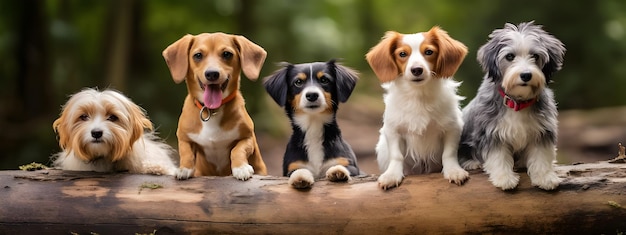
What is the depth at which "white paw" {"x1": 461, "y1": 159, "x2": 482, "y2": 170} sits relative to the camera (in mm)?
4551

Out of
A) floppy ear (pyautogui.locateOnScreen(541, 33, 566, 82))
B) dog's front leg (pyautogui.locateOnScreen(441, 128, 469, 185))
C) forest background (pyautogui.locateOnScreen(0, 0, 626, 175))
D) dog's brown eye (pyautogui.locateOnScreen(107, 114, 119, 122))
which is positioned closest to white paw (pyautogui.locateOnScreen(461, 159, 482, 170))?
dog's front leg (pyautogui.locateOnScreen(441, 128, 469, 185))

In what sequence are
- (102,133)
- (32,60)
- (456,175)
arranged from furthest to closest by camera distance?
(32,60) → (102,133) → (456,175)

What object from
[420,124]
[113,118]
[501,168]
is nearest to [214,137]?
[113,118]

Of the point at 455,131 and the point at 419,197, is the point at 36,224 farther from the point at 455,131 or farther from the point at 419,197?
the point at 455,131

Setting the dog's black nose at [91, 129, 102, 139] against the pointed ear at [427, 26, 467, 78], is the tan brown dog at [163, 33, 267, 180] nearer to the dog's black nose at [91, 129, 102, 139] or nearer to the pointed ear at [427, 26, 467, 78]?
the dog's black nose at [91, 129, 102, 139]

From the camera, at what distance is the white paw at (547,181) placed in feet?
13.8

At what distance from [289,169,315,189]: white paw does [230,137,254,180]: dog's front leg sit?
32cm

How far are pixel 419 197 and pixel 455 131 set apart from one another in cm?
52

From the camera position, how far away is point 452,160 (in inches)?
176

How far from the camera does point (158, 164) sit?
5039 millimetres

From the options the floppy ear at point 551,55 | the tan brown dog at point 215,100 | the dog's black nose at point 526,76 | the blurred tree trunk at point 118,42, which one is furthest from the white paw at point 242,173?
the blurred tree trunk at point 118,42

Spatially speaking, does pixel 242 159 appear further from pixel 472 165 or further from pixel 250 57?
pixel 472 165

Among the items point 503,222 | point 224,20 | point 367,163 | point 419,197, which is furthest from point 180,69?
point 224,20

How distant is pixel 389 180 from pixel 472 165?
58 cm
